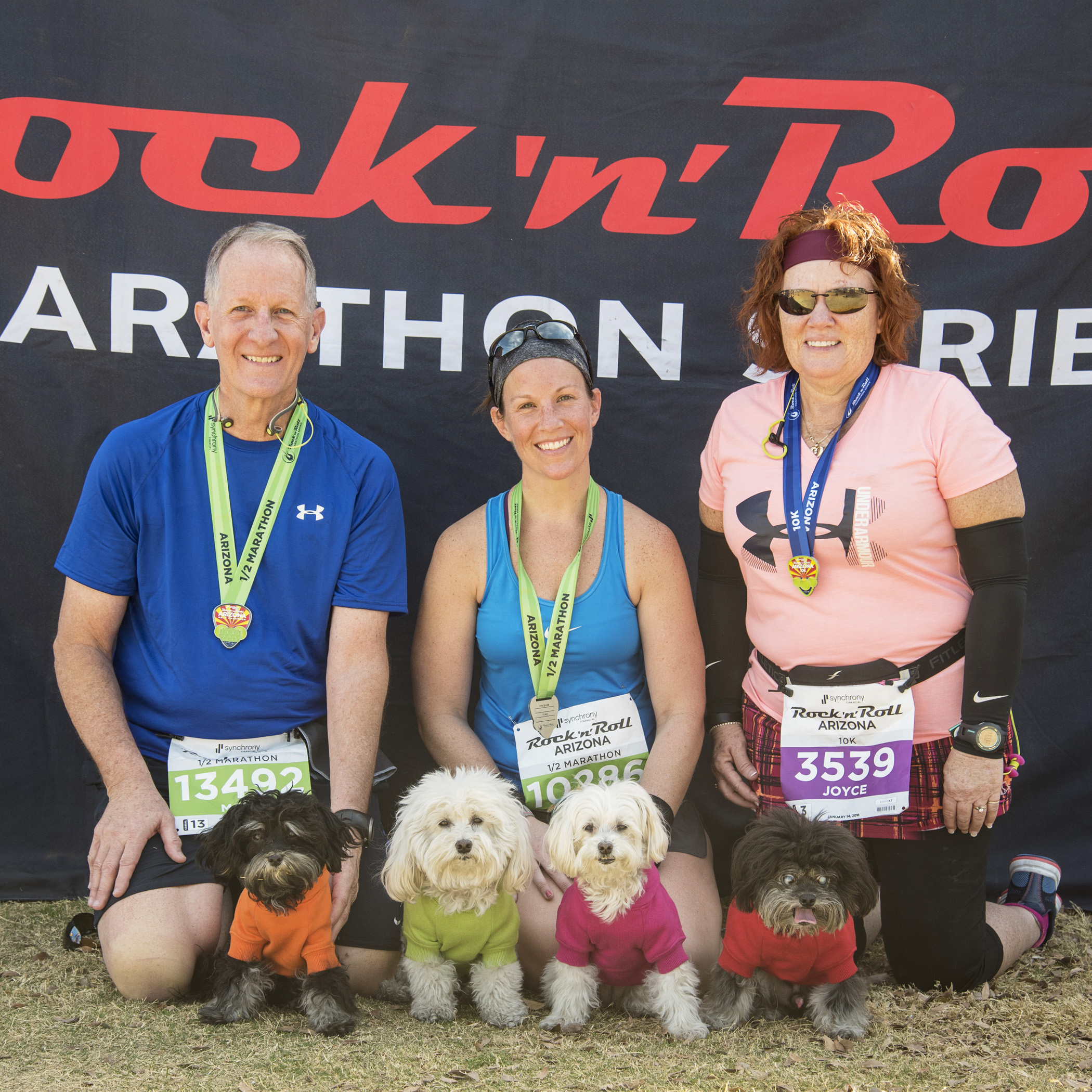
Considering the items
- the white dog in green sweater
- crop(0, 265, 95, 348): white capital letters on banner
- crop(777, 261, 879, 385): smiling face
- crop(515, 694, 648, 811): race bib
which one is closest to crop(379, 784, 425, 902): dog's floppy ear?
the white dog in green sweater

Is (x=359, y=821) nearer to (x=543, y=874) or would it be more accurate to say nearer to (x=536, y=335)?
(x=543, y=874)

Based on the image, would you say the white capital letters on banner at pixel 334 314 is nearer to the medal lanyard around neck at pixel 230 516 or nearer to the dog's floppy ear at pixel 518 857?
the medal lanyard around neck at pixel 230 516

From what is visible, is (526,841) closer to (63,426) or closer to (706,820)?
(706,820)

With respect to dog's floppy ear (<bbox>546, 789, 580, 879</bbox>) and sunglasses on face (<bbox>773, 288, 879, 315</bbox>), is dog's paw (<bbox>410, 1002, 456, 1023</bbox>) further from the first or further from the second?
sunglasses on face (<bbox>773, 288, 879, 315</bbox>)

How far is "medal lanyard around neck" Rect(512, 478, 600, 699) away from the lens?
10.4 ft

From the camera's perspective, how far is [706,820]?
11.3 feet

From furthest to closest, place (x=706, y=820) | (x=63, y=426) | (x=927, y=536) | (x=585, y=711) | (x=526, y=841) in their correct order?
(x=63, y=426) → (x=706, y=820) → (x=585, y=711) → (x=927, y=536) → (x=526, y=841)

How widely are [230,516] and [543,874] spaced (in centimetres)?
139

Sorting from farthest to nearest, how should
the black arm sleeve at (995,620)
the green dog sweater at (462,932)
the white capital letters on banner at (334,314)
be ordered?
1. the white capital letters on banner at (334,314)
2. the black arm sleeve at (995,620)
3. the green dog sweater at (462,932)

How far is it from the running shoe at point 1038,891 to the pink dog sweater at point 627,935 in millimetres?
1467

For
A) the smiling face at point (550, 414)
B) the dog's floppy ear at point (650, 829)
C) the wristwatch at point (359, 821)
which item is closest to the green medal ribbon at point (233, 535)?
the wristwatch at point (359, 821)

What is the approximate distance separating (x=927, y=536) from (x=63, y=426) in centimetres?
294

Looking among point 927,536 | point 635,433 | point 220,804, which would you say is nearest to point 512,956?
point 220,804

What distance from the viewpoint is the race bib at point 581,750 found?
314 cm
